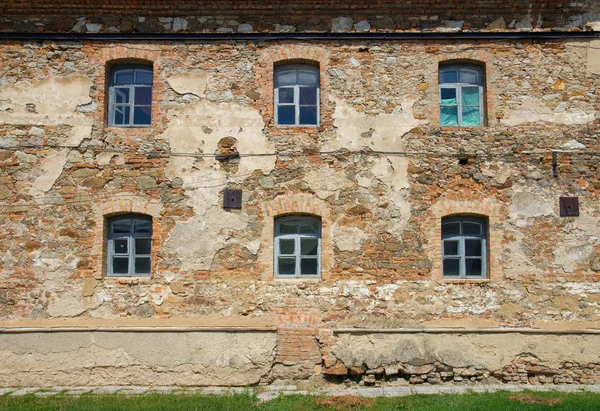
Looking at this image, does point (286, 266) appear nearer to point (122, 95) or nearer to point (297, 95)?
point (297, 95)

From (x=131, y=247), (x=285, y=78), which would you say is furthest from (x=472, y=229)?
(x=131, y=247)

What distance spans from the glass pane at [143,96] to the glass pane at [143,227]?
223 cm

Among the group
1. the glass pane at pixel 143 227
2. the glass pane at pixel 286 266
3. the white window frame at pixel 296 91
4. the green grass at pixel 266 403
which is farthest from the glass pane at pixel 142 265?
the white window frame at pixel 296 91

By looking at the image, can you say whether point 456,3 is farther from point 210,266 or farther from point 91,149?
point 91,149

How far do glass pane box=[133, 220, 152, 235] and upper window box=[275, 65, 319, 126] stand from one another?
119 inches

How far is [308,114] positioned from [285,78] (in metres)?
0.82

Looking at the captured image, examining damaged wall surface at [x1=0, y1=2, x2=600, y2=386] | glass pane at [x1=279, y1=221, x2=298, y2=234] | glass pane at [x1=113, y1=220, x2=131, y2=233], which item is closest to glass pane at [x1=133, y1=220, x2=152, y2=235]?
glass pane at [x1=113, y1=220, x2=131, y2=233]

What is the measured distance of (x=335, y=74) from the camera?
31.7ft

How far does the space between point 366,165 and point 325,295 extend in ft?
7.97

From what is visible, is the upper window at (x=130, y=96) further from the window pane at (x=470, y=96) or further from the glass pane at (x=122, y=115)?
the window pane at (x=470, y=96)

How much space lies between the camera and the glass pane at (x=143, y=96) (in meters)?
9.89

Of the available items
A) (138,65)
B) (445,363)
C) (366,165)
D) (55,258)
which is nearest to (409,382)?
(445,363)

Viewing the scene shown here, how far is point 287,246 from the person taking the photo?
31.2ft

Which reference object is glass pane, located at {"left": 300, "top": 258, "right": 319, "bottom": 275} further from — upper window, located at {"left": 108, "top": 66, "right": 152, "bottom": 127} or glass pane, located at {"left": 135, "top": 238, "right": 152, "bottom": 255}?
upper window, located at {"left": 108, "top": 66, "right": 152, "bottom": 127}
